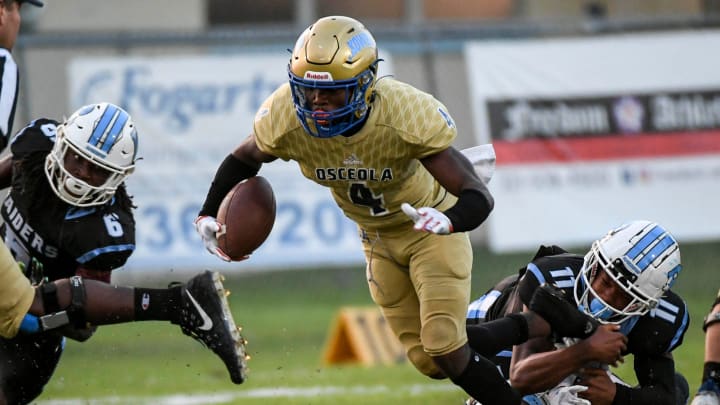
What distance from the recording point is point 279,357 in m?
8.97

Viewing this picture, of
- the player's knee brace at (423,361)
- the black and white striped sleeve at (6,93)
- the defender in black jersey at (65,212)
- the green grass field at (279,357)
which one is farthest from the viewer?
the green grass field at (279,357)

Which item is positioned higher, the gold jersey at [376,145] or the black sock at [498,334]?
the gold jersey at [376,145]

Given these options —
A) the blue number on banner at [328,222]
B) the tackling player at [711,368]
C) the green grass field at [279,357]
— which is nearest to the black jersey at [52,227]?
the green grass field at [279,357]

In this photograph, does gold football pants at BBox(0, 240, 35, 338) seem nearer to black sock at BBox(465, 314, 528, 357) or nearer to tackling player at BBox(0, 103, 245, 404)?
tackling player at BBox(0, 103, 245, 404)

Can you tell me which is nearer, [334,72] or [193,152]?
[334,72]

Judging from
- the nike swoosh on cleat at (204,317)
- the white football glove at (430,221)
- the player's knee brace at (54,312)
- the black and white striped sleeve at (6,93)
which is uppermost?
the black and white striped sleeve at (6,93)

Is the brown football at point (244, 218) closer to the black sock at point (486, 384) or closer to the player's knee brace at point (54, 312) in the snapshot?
the player's knee brace at point (54, 312)

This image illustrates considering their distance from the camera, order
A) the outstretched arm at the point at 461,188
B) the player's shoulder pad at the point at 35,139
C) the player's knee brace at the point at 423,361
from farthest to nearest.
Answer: the player's knee brace at the point at 423,361, the player's shoulder pad at the point at 35,139, the outstretched arm at the point at 461,188

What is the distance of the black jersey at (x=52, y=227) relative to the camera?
207 inches

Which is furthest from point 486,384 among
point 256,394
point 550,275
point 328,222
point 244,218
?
point 328,222

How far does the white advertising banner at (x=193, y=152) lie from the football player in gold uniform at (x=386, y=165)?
472 centimetres

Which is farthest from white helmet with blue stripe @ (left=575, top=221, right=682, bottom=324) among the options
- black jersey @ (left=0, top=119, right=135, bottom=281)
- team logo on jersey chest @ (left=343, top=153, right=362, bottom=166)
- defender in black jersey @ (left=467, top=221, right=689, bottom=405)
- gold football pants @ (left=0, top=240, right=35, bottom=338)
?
gold football pants @ (left=0, top=240, right=35, bottom=338)

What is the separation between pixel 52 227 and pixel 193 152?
495cm

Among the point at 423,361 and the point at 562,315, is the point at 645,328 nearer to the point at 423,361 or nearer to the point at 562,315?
the point at 562,315
